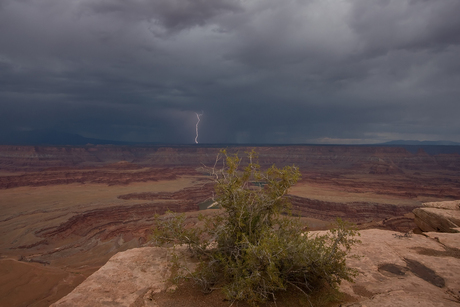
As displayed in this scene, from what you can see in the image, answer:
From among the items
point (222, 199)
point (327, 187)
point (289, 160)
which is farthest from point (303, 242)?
point (289, 160)

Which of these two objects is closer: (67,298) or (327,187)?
(67,298)

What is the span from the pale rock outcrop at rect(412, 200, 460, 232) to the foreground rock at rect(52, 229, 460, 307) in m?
2.28

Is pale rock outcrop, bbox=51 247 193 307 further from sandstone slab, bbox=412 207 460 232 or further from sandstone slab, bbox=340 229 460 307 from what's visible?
sandstone slab, bbox=412 207 460 232

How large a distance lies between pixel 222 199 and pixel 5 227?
3259 centimetres

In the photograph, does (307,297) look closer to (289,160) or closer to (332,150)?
(289,160)

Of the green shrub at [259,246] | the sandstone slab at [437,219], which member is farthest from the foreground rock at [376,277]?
the sandstone slab at [437,219]

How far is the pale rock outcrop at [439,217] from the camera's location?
9.85 m

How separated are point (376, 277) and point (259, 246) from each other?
3.50m

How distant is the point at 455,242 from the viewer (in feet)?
25.0

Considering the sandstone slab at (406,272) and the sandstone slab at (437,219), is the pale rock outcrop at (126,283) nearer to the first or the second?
the sandstone slab at (406,272)

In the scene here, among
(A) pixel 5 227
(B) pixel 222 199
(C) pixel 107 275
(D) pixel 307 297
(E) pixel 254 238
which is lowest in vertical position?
(A) pixel 5 227

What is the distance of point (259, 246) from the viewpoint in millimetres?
4516

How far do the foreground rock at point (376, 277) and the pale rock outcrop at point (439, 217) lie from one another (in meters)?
2.28

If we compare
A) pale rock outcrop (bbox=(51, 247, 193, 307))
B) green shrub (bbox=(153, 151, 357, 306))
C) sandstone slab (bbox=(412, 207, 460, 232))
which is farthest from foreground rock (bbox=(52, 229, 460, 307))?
sandstone slab (bbox=(412, 207, 460, 232))
